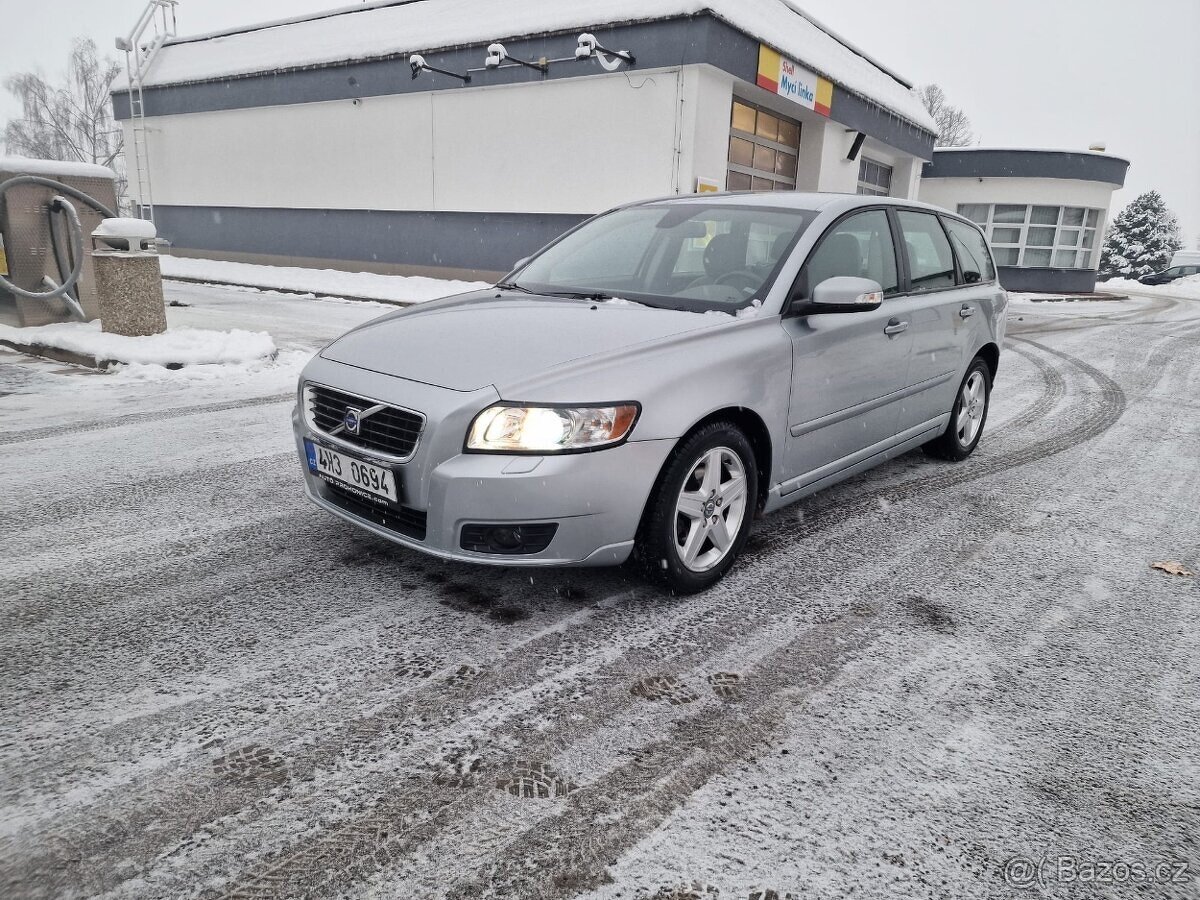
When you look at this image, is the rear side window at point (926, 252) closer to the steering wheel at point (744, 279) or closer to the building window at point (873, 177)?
the steering wheel at point (744, 279)

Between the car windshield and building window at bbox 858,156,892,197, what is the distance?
21367 millimetres

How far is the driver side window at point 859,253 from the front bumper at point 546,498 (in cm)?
139

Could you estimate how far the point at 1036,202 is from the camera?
94.7ft

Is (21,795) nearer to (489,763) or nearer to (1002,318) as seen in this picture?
(489,763)

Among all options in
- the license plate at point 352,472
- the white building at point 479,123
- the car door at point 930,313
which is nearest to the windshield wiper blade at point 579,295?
the license plate at point 352,472

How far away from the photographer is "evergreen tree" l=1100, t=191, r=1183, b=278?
179 ft

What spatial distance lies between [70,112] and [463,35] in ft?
163

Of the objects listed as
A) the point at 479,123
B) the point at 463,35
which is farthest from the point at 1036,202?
the point at 463,35

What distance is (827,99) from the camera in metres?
19.0

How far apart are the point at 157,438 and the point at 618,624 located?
377 centimetres

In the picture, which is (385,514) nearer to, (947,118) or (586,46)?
(586,46)

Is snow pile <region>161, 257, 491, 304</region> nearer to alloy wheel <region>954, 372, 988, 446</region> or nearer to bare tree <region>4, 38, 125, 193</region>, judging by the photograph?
alloy wheel <region>954, 372, 988, 446</region>

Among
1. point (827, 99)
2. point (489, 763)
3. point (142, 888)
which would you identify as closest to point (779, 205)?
point (489, 763)

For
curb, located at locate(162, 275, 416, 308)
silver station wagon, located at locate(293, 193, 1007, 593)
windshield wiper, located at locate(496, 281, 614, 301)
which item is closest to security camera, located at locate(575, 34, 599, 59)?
curb, located at locate(162, 275, 416, 308)
